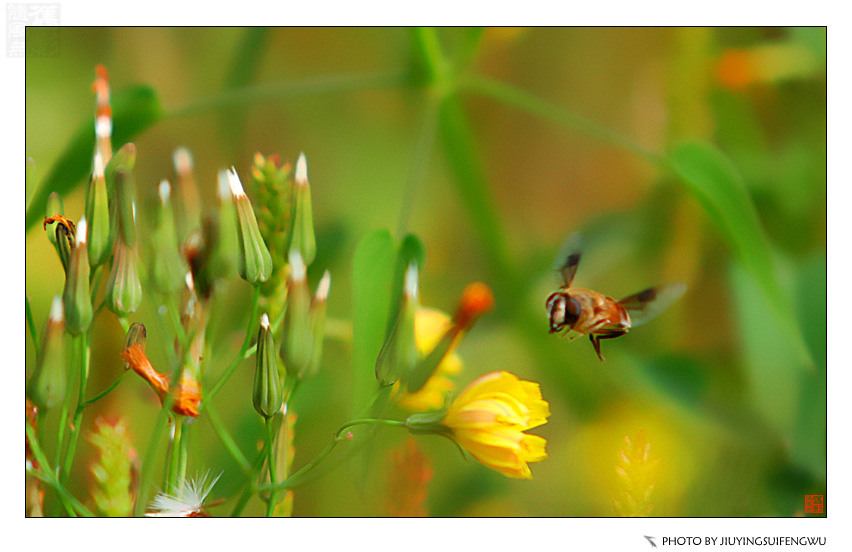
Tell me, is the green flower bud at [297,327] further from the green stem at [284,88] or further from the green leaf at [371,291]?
the green stem at [284,88]

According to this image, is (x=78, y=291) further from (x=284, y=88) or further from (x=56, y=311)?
(x=284, y=88)

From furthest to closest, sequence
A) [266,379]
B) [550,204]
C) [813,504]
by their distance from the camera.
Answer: [550,204] < [813,504] < [266,379]

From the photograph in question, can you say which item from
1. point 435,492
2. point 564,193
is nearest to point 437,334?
point 435,492

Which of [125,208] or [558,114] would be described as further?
[558,114]

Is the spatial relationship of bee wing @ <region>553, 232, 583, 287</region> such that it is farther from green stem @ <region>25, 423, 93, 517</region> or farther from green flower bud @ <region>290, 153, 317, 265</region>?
green stem @ <region>25, 423, 93, 517</region>

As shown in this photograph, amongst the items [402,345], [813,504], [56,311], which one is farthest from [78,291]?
[813,504]

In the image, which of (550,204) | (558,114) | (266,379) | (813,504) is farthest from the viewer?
(550,204)
